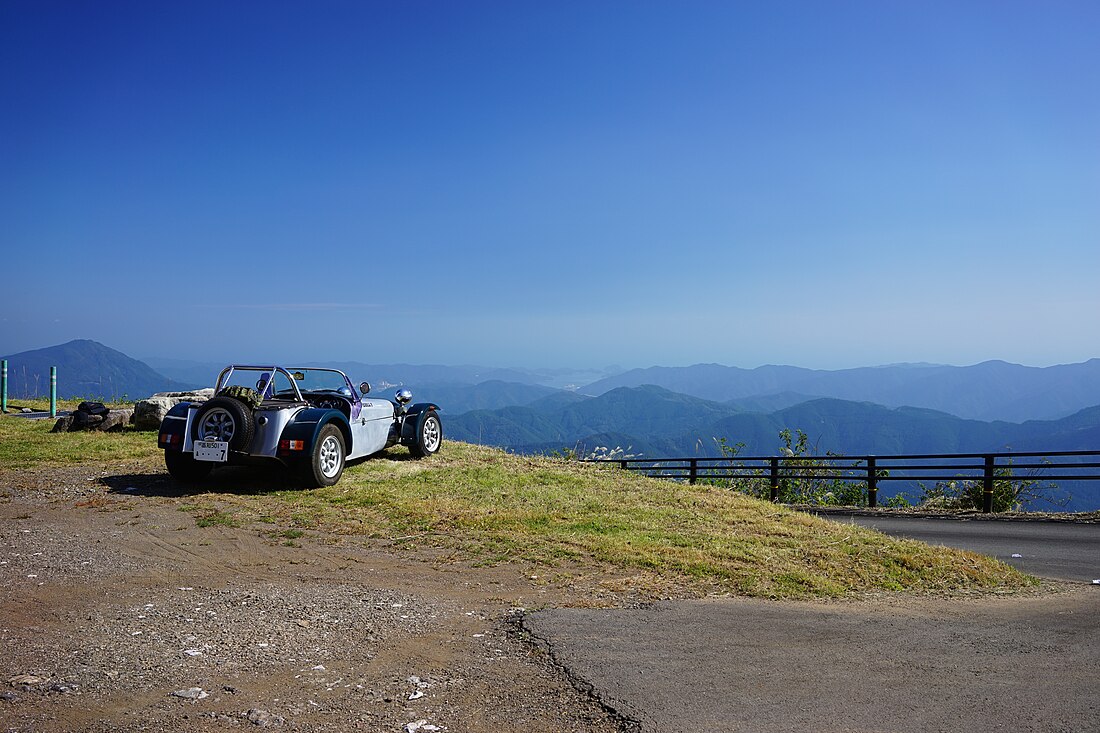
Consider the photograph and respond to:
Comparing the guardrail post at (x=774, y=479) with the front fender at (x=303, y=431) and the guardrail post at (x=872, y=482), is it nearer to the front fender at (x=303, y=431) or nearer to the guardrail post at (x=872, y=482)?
the guardrail post at (x=872, y=482)

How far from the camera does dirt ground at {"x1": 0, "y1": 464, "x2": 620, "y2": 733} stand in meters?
3.66

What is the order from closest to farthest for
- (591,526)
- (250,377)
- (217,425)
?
(591,526) < (217,425) < (250,377)

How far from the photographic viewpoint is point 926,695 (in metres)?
4.09

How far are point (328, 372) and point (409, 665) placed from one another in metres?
9.07

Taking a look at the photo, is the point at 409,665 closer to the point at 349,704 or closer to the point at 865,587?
the point at 349,704

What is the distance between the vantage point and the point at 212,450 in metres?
10.2

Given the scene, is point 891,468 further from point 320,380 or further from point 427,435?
point 320,380

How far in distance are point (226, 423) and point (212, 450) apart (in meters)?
0.42

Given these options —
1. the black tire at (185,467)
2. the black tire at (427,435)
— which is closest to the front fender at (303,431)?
the black tire at (185,467)

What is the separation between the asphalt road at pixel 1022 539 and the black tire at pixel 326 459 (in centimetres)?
901

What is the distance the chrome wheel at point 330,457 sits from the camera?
1079 cm

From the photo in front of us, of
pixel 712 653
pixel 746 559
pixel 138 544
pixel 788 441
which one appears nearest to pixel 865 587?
pixel 746 559

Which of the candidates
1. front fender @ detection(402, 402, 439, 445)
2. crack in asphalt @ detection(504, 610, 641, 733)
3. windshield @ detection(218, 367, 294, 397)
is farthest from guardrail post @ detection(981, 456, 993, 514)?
windshield @ detection(218, 367, 294, 397)

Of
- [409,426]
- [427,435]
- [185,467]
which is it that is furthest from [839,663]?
[427,435]
